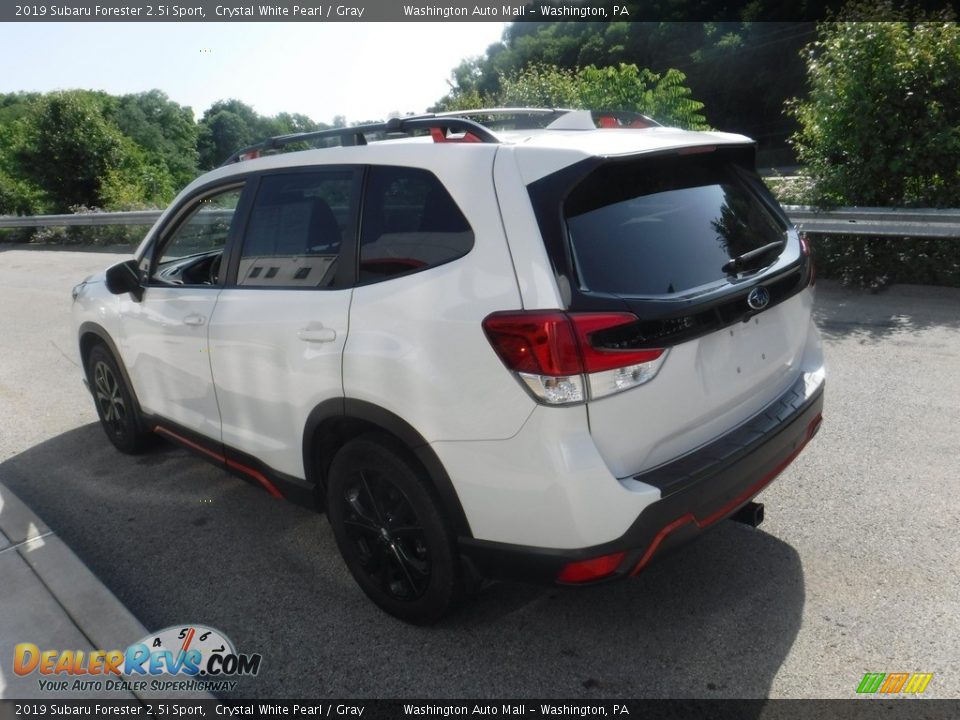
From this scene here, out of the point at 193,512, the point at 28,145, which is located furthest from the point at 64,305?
the point at 28,145

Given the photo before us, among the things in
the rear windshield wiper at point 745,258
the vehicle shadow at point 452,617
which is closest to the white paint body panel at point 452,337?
the vehicle shadow at point 452,617

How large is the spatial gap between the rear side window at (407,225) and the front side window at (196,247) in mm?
1229

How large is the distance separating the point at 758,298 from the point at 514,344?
0.99 meters

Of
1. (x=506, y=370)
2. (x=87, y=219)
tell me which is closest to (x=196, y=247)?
(x=506, y=370)

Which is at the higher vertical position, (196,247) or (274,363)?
(196,247)

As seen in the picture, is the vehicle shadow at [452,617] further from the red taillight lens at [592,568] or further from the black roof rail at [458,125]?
the black roof rail at [458,125]

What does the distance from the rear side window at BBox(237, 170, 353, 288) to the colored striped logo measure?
2.36 m

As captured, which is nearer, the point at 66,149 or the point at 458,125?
the point at 458,125

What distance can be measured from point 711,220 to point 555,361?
100cm

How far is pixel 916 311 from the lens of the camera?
6.68 meters

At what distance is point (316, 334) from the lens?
307 centimetres

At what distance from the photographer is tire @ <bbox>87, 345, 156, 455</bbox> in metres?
4.76

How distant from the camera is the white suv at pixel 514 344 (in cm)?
244

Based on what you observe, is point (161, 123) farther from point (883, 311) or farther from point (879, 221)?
point (883, 311)
